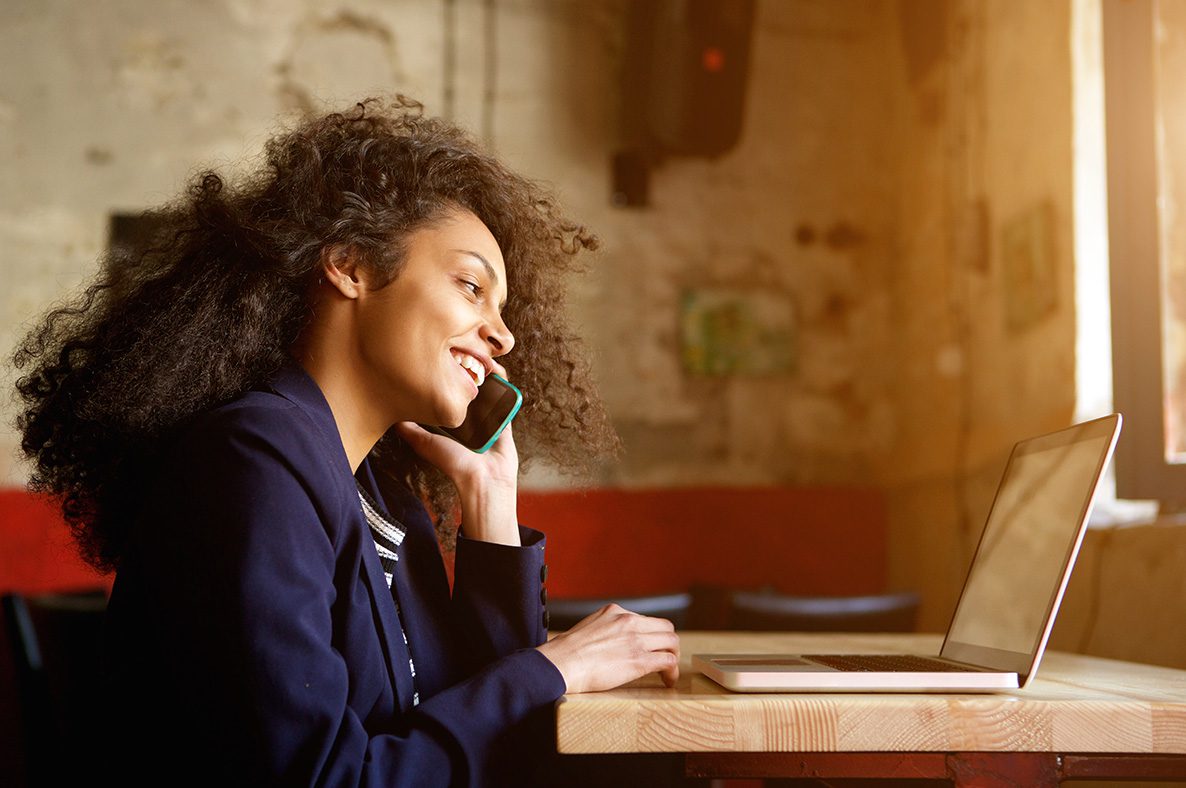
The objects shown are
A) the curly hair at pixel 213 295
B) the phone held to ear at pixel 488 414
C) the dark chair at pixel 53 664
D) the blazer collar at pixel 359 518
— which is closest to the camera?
the blazer collar at pixel 359 518

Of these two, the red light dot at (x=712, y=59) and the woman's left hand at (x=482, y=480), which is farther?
the red light dot at (x=712, y=59)

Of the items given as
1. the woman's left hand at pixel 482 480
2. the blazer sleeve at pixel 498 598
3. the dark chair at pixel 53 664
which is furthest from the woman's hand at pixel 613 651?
the dark chair at pixel 53 664

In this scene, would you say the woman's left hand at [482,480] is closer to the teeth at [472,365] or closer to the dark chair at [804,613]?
the teeth at [472,365]

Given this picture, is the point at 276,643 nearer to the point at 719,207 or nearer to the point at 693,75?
the point at 693,75

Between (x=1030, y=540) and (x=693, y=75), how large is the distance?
3.00 metres

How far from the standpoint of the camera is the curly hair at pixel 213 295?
136 cm

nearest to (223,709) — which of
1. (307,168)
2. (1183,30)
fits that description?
(307,168)

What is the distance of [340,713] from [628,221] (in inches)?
139

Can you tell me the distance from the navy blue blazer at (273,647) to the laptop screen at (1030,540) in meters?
0.59

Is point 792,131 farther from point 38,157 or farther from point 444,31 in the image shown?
point 38,157

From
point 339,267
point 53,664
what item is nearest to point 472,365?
point 339,267

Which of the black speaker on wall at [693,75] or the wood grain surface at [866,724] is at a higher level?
the black speaker on wall at [693,75]

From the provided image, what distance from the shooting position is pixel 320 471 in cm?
116

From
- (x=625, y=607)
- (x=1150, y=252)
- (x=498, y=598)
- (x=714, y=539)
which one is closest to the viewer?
(x=498, y=598)
